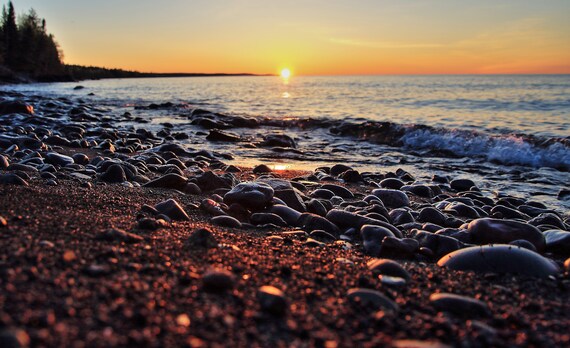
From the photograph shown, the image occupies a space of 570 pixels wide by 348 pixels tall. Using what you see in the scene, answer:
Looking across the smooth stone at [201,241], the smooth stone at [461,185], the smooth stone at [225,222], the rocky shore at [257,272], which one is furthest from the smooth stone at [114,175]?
the smooth stone at [461,185]

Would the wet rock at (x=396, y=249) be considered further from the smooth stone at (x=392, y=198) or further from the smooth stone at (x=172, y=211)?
the smooth stone at (x=392, y=198)

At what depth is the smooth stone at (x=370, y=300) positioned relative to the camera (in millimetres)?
1652

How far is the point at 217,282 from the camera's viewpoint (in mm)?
1632

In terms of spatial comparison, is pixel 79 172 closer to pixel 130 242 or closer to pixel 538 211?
pixel 130 242

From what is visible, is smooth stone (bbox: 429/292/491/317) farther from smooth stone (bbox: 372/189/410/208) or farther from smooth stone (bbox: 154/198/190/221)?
smooth stone (bbox: 372/189/410/208)

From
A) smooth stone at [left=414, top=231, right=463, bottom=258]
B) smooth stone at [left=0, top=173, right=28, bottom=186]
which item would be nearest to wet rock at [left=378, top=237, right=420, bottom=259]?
smooth stone at [left=414, top=231, right=463, bottom=258]

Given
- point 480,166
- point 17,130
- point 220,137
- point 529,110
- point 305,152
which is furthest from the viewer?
point 529,110

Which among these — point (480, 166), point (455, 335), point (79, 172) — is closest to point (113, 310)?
point (455, 335)

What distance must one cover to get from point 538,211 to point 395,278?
3.26 metres

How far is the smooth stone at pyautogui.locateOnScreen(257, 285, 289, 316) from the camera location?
4.88 feet

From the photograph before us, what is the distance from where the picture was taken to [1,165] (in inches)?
169

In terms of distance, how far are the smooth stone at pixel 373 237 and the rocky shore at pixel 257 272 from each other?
10mm

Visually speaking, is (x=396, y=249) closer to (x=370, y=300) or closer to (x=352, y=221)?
(x=352, y=221)

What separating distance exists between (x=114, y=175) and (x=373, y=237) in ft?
8.83
